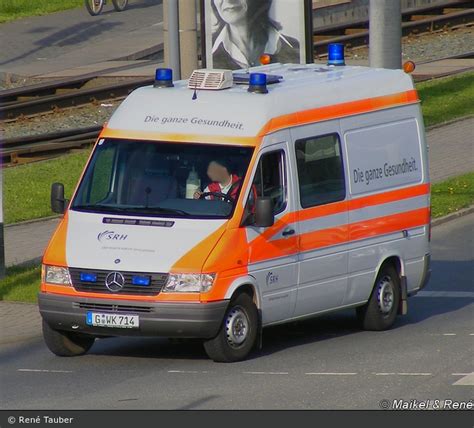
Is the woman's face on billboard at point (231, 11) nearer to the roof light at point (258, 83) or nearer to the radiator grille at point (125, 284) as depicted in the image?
the roof light at point (258, 83)

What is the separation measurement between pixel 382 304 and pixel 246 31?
943cm

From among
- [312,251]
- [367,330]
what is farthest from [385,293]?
[312,251]

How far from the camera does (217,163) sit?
41.7 feet

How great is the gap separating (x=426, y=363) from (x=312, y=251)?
1.53 metres

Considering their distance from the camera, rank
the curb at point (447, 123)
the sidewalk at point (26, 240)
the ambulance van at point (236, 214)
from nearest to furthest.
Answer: the ambulance van at point (236, 214)
the sidewalk at point (26, 240)
the curb at point (447, 123)

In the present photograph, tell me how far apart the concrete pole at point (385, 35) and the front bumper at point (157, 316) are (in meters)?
9.40

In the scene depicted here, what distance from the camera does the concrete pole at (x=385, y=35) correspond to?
20734 millimetres

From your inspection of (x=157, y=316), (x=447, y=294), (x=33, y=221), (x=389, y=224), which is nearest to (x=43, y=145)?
(x=33, y=221)

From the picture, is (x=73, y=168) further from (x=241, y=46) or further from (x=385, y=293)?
(x=385, y=293)

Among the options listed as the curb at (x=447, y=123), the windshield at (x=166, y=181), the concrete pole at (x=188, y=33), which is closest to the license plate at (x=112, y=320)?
the windshield at (x=166, y=181)

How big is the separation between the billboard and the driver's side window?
364 inches

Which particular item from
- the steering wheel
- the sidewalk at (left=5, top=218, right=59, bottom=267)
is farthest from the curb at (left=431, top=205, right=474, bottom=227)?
the steering wheel

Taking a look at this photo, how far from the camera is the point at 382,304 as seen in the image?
13992mm

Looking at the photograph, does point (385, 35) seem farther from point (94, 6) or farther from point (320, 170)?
point (94, 6)
